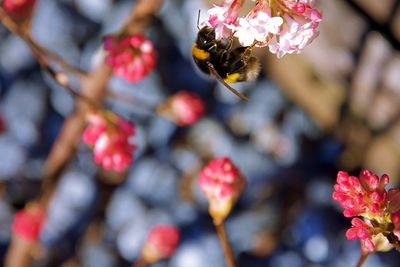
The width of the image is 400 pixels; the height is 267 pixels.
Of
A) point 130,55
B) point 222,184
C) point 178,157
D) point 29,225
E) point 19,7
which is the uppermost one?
point 19,7

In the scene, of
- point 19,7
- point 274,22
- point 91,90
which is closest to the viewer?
point 274,22

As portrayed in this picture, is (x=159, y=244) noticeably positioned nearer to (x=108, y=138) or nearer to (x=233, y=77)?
(x=108, y=138)

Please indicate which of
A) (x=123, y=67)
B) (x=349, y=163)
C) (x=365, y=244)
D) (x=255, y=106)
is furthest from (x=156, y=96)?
(x=365, y=244)

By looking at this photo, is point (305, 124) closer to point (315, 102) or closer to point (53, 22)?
point (315, 102)

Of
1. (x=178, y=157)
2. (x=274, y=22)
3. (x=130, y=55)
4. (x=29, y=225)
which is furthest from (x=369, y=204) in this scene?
(x=178, y=157)

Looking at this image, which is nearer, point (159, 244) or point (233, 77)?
point (233, 77)
